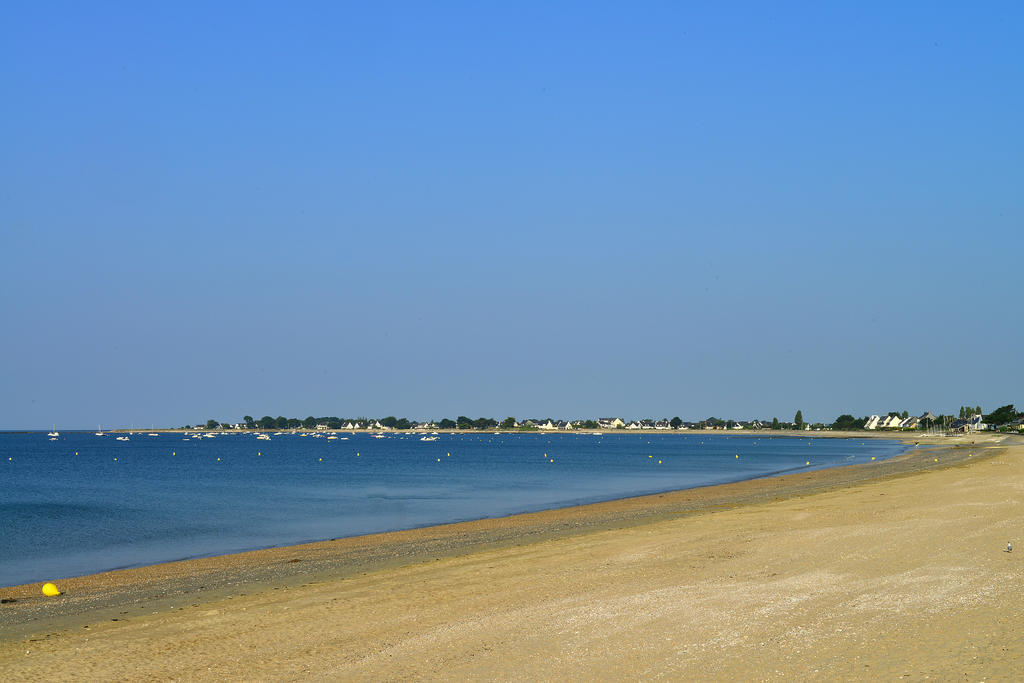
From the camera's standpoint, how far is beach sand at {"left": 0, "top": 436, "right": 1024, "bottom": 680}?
10.4 metres

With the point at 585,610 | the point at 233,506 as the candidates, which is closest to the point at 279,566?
the point at 585,610

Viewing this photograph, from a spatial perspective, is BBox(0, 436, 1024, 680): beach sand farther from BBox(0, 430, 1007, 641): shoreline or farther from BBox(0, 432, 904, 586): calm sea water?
BBox(0, 432, 904, 586): calm sea water

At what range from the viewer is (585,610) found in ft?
44.7

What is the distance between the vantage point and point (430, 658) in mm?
11062

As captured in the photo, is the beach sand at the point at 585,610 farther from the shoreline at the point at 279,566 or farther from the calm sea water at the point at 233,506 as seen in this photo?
the calm sea water at the point at 233,506

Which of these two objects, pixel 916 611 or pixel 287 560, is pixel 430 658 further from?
pixel 287 560

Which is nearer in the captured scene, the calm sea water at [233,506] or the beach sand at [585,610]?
the beach sand at [585,610]

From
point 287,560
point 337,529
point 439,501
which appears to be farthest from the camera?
point 439,501

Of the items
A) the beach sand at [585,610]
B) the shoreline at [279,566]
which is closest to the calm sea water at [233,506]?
the shoreline at [279,566]

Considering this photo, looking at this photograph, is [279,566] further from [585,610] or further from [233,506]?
[233,506]

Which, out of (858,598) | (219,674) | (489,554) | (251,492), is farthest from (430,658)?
(251,492)

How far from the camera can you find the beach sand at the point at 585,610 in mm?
10398

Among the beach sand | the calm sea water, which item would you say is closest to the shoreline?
the beach sand

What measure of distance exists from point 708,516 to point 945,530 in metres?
9.81
